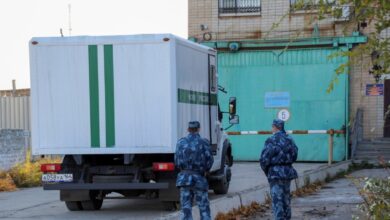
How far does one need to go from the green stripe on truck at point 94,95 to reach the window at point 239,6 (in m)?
14.1

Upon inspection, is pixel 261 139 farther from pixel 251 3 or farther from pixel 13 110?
pixel 13 110

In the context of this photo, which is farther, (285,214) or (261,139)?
(261,139)

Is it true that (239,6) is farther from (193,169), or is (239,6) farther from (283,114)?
(193,169)

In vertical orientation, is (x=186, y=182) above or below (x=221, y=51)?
below

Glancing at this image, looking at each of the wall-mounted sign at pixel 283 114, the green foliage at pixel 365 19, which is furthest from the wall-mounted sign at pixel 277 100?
the green foliage at pixel 365 19

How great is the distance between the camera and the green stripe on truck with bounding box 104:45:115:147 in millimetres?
10961

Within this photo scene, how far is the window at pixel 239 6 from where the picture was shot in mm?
24281

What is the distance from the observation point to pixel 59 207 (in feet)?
41.9

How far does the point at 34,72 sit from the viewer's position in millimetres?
11078

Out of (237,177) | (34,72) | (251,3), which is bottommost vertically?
(237,177)

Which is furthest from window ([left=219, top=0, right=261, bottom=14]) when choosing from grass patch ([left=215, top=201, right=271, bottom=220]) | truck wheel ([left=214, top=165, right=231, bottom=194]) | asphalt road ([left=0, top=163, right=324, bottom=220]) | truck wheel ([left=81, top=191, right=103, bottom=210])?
truck wheel ([left=81, top=191, right=103, bottom=210])

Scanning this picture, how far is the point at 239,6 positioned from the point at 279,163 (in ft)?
51.8

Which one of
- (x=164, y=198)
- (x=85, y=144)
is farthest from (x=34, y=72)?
(x=164, y=198)

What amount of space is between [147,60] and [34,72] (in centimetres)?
194
